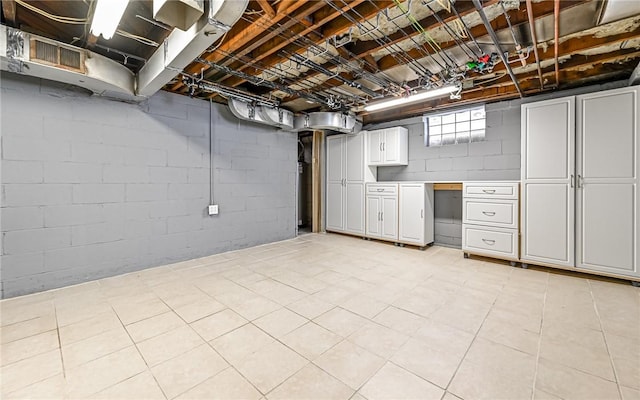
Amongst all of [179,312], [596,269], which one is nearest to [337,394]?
[179,312]

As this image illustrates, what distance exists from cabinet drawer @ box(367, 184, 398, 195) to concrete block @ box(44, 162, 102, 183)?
4.12 m

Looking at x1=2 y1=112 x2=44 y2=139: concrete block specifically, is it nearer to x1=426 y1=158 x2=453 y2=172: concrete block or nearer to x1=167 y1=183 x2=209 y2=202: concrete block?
x1=167 y1=183 x2=209 y2=202: concrete block

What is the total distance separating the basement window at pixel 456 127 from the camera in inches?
171

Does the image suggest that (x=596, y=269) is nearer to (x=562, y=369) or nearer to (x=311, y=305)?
(x=562, y=369)

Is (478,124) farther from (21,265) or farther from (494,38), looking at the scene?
(21,265)

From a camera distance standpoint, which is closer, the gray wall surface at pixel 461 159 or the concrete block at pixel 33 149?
the concrete block at pixel 33 149

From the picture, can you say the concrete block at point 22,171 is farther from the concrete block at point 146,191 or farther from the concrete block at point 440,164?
the concrete block at point 440,164

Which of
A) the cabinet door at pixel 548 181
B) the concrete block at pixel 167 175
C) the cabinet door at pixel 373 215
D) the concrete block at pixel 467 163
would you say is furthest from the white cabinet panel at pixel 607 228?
the concrete block at pixel 167 175

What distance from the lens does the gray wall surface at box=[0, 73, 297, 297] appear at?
265 cm

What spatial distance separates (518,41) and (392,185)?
2.67 metres

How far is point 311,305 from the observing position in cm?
242

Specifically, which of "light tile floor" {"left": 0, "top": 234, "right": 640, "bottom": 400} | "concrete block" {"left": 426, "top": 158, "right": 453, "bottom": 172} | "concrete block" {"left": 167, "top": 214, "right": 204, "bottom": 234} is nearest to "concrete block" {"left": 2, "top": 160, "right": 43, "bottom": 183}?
"light tile floor" {"left": 0, "top": 234, "right": 640, "bottom": 400}

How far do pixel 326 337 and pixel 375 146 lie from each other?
4.04 metres

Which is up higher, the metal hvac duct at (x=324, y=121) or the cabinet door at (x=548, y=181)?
the metal hvac duct at (x=324, y=121)
